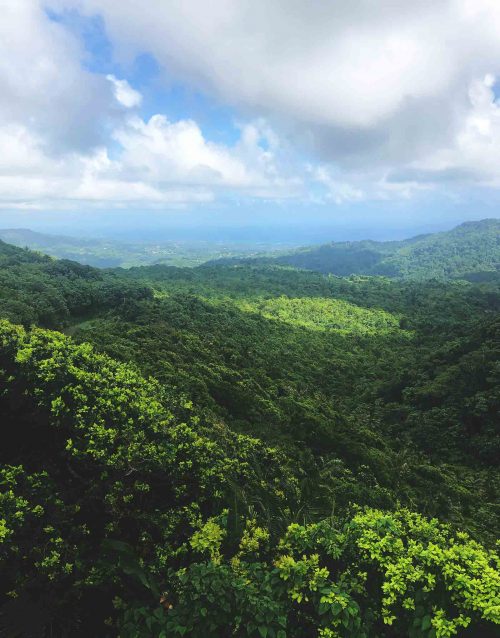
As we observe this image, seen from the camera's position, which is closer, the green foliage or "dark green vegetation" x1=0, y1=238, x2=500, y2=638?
the green foliage

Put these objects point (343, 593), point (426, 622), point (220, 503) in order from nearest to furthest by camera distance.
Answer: point (426, 622) < point (343, 593) < point (220, 503)

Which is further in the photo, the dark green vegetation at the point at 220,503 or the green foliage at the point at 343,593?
the dark green vegetation at the point at 220,503

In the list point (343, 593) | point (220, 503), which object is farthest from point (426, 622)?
point (220, 503)

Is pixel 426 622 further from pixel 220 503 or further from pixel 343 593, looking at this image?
pixel 220 503

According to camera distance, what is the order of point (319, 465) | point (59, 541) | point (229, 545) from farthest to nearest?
point (319, 465) < point (229, 545) < point (59, 541)

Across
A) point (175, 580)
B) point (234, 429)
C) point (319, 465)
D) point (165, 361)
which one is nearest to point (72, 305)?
point (165, 361)

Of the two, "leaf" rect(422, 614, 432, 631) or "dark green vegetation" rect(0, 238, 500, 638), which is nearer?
"leaf" rect(422, 614, 432, 631)

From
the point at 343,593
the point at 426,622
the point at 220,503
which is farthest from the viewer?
the point at 220,503

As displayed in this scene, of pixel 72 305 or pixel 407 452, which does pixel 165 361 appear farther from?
pixel 72 305
